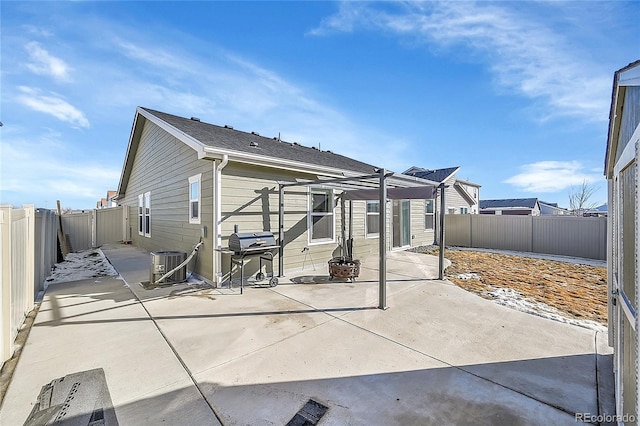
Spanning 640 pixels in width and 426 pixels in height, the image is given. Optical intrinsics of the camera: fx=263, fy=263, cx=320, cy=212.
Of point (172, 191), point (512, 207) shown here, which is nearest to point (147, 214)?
point (172, 191)

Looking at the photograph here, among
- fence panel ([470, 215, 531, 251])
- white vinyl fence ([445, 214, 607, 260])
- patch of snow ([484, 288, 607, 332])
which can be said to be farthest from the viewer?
fence panel ([470, 215, 531, 251])

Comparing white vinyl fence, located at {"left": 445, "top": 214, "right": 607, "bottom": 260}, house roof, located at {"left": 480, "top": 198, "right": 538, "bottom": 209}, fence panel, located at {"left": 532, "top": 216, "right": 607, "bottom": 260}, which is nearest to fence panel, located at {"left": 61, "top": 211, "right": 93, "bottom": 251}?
white vinyl fence, located at {"left": 445, "top": 214, "right": 607, "bottom": 260}

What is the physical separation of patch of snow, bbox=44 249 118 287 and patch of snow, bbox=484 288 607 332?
911cm

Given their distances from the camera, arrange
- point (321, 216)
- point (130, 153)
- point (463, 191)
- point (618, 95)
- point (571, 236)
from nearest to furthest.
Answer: point (618, 95) < point (321, 216) < point (571, 236) < point (130, 153) < point (463, 191)

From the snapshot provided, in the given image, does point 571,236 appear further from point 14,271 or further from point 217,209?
point 14,271

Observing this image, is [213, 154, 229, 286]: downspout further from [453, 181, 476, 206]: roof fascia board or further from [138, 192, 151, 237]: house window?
[453, 181, 476, 206]: roof fascia board

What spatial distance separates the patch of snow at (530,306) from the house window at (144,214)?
11438mm

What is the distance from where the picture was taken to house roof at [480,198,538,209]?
33.5 meters

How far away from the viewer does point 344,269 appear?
20.0 ft

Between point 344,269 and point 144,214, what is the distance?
9.30 meters

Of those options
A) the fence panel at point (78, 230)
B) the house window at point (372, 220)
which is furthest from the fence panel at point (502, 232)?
the fence panel at point (78, 230)

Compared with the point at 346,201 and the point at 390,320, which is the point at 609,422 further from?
A: the point at 346,201

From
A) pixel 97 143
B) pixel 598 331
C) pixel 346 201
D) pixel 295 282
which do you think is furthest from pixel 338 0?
pixel 97 143

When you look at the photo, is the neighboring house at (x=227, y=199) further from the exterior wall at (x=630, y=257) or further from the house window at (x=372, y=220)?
the exterior wall at (x=630, y=257)
